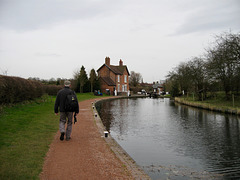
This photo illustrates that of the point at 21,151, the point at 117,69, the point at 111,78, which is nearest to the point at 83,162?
the point at 21,151

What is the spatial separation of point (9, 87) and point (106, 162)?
1045 cm

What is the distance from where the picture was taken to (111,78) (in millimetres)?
50625

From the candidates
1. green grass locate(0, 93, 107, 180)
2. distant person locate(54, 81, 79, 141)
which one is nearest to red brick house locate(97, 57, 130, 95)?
green grass locate(0, 93, 107, 180)

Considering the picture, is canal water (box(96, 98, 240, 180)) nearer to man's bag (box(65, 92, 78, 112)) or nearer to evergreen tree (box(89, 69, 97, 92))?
man's bag (box(65, 92, 78, 112))

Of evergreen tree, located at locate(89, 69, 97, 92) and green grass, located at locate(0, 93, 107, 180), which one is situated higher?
evergreen tree, located at locate(89, 69, 97, 92)

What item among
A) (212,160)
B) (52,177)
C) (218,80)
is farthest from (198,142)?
(218,80)

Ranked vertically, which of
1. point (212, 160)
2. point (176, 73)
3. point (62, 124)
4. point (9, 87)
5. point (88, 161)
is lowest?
point (212, 160)

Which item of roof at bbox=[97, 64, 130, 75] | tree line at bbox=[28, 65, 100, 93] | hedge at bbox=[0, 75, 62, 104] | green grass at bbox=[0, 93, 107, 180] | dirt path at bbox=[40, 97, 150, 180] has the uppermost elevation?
roof at bbox=[97, 64, 130, 75]

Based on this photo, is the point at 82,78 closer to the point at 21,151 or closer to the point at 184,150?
the point at 184,150

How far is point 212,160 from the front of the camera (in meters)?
6.29

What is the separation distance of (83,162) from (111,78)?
45873 millimetres

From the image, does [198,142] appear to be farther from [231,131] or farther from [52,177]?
[52,177]

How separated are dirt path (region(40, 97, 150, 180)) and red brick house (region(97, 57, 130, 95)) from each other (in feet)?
138

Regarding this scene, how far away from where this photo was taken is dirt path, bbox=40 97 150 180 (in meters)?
4.27
